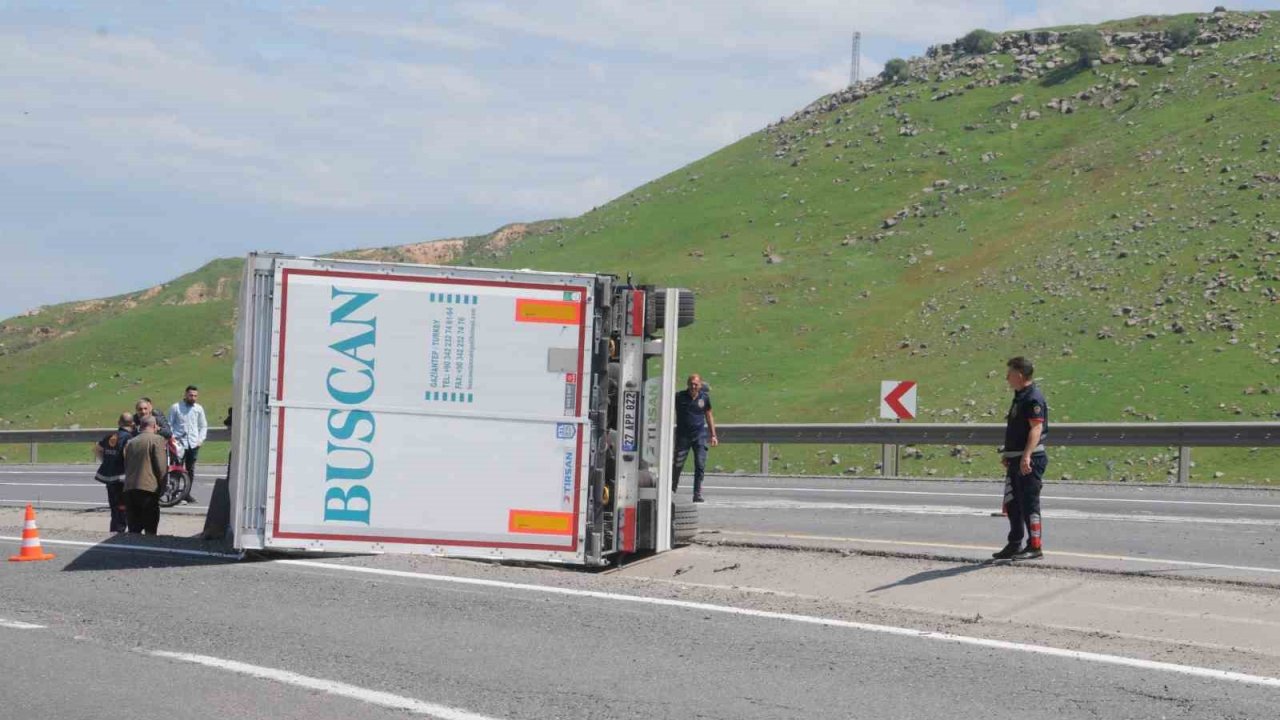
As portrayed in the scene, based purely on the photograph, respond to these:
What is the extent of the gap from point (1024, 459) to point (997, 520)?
14.9 ft

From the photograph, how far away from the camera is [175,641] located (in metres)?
9.33

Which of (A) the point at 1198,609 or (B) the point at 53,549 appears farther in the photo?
(B) the point at 53,549

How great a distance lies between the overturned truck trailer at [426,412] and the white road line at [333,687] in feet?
11.3

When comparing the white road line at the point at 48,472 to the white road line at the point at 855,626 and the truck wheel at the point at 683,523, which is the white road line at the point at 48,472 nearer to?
the white road line at the point at 855,626

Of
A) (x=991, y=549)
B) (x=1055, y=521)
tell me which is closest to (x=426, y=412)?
(x=991, y=549)

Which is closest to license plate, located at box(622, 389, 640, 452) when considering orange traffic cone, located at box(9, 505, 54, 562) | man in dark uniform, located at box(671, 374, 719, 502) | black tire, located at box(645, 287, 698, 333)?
black tire, located at box(645, 287, 698, 333)

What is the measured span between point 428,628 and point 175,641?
5.34ft

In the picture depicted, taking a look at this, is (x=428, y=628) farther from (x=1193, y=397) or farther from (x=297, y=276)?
(x=1193, y=397)

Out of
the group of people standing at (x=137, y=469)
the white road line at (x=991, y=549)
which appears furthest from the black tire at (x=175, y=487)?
the white road line at (x=991, y=549)

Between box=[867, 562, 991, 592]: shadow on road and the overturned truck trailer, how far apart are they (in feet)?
8.46

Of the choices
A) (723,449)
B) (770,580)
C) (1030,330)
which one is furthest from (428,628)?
(1030,330)

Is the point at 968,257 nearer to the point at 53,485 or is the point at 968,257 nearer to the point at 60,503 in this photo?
the point at 53,485

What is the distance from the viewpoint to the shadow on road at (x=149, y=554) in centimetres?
1298

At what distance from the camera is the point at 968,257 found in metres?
71.9
